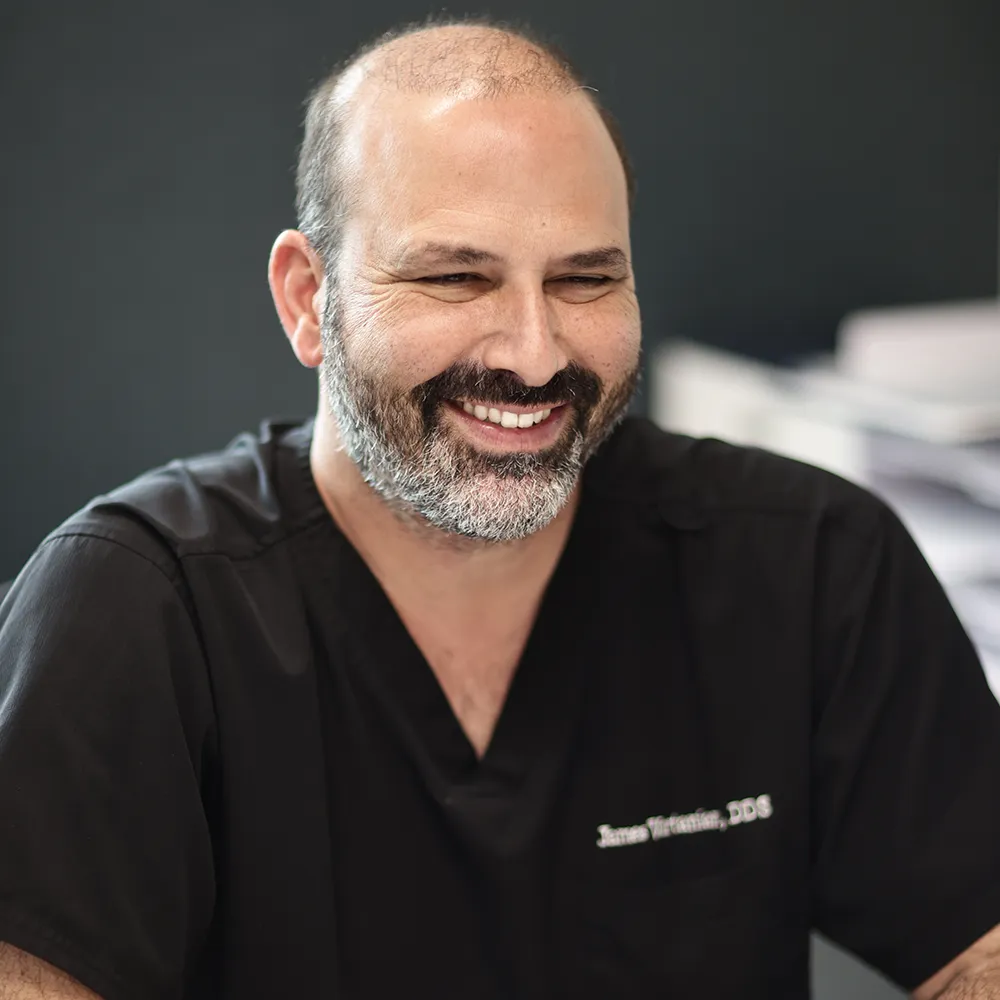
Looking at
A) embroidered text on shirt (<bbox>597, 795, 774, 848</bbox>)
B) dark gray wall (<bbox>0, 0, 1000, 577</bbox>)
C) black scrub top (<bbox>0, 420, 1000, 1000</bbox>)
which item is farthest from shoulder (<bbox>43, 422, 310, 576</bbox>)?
dark gray wall (<bbox>0, 0, 1000, 577</bbox>)

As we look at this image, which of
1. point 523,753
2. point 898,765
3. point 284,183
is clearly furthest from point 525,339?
point 284,183

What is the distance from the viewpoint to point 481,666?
3.76ft

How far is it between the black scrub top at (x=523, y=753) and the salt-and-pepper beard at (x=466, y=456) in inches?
3.9

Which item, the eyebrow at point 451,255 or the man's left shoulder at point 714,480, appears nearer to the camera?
the eyebrow at point 451,255

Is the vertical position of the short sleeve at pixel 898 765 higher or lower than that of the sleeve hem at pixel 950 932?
higher

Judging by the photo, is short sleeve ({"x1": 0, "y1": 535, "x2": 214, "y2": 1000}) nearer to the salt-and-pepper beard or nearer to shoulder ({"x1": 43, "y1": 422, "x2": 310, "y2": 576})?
shoulder ({"x1": 43, "y1": 422, "x2": 310, "y2": 576})

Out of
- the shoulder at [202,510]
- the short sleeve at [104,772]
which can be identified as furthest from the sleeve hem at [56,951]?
the shoulder at [202,510]

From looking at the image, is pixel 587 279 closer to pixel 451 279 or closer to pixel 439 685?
pixel 451 279

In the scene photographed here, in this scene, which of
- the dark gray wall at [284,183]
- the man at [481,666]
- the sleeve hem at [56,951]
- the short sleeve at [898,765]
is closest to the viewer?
the sleeve hem at [56,951]

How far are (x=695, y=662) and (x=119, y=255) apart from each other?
3.78 ft

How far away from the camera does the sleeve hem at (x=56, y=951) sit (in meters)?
0.88

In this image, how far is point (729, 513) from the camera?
121 centimetres

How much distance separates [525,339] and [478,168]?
0.14m

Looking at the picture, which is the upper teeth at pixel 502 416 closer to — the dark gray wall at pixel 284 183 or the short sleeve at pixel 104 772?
the short sleeve at pixel 104 772
